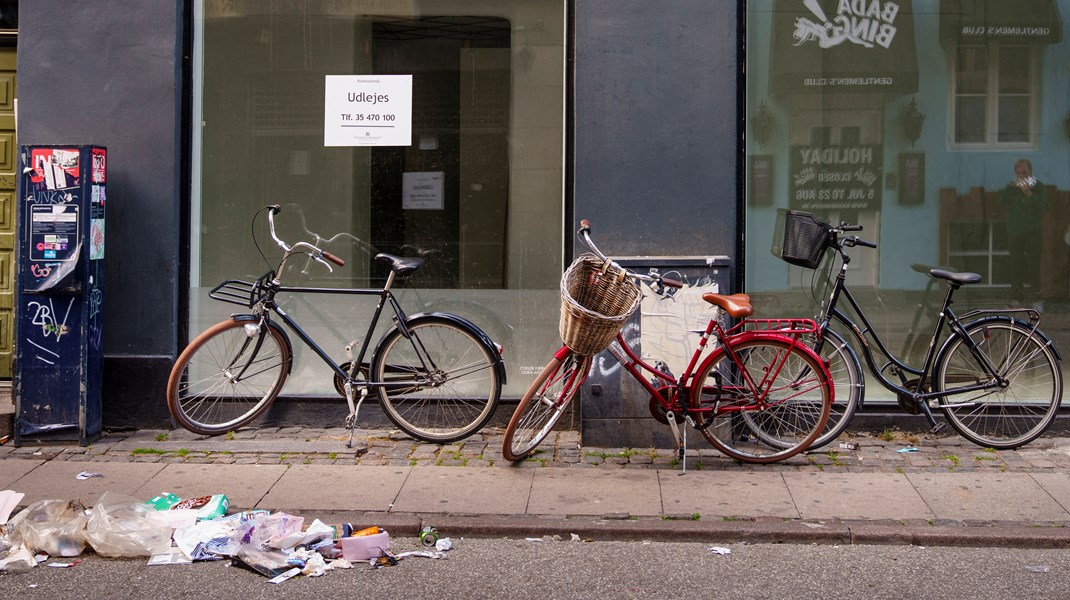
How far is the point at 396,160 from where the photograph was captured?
25.9 feet

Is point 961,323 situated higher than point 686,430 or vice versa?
point 961,323

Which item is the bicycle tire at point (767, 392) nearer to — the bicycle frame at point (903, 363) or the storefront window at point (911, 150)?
the bicycle frame at point (903, 363)

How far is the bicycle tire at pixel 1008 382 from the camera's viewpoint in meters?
6.84

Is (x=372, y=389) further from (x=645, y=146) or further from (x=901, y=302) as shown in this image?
(x=901, y=302)

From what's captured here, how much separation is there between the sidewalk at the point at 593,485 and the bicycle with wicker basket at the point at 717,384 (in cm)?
23

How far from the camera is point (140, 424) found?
7.55 meters

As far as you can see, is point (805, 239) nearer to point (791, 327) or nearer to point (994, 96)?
point (791, 327)

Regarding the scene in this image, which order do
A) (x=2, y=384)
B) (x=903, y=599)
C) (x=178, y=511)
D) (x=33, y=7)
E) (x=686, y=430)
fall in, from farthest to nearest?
1. (x=2, y=384)
2. (x=33, y=7)
3. (x=686, y=430)
4. (x=178, y=511)
5. (x=903, y=599)

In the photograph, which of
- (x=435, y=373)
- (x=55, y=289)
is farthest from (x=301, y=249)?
(x=55, y=289)

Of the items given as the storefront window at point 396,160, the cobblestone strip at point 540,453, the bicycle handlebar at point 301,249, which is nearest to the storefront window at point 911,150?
the cobblestone strip at point 540,453

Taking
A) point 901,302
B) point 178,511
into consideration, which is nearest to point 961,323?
point 901,302

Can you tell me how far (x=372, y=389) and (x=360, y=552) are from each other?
2192mm

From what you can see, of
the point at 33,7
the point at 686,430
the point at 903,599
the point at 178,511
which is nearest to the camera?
the point at 903,599

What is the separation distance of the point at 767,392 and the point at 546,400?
55.0 inches
